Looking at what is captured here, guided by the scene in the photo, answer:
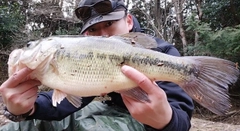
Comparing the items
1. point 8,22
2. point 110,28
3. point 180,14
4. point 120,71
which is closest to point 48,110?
point 110,28

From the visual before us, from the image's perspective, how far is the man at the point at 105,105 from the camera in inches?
69.5

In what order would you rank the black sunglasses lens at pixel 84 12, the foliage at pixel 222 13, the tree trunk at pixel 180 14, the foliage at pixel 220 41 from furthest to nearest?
the tree trunk at pixel 180 14 → the foliage at pixel 222 13 → the foliage at pixel 220 41 → the black sunglasses lens at pixel 84 12

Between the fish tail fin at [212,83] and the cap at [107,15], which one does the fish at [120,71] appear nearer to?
the fish tail fin at [212,83]

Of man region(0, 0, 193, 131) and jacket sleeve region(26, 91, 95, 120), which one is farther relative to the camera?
jacket sleeve region(26, 91, 95, 120)

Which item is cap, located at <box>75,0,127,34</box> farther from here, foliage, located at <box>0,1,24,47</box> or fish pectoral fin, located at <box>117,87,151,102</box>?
foliage, located at <box>0,1,24,47</box>

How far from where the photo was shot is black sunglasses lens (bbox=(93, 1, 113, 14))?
8.36 ft

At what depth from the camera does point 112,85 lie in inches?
64.1

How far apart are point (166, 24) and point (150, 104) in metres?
11.9

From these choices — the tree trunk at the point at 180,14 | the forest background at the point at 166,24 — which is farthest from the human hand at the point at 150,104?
the tree trunk at the point at 180,14

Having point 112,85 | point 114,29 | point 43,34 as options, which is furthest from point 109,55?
point 43,34

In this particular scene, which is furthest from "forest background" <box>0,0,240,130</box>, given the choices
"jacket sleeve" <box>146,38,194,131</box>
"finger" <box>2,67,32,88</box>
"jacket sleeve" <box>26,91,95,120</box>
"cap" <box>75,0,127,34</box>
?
"finger" <box>2,67,32,88</box>

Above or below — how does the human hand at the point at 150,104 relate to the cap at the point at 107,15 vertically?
below

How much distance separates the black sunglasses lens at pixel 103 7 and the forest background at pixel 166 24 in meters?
5.75

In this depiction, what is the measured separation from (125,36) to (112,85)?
0.31 meters
